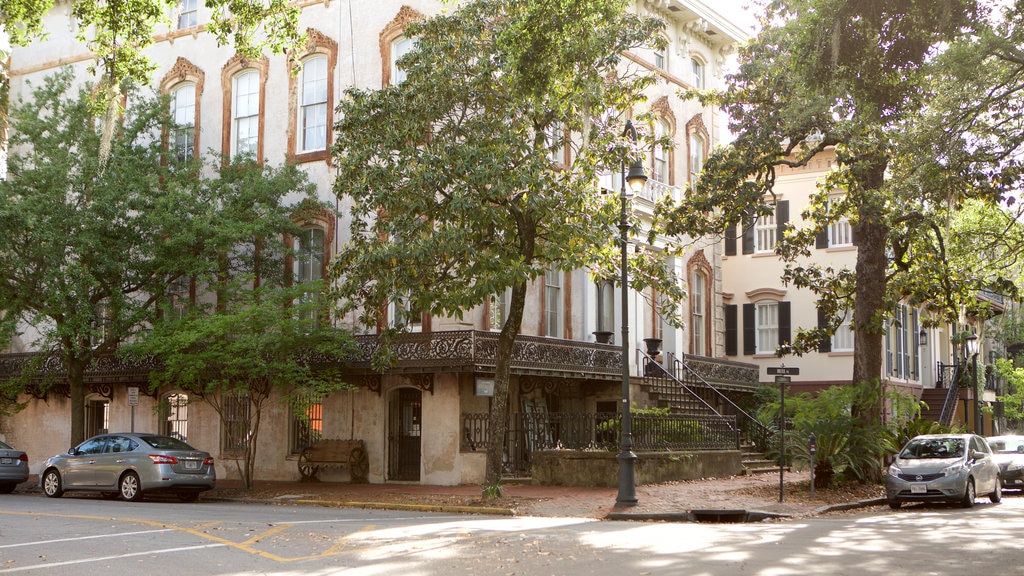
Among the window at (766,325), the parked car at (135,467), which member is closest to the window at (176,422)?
the parked car at (135,467)

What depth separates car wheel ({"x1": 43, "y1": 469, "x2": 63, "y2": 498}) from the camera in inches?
960

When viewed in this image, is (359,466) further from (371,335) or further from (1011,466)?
(1011,466)

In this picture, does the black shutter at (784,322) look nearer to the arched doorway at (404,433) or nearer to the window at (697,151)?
the window at (697,151)

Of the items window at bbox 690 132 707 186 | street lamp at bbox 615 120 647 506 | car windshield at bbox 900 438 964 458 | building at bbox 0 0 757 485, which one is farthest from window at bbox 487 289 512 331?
window at bbox 690 132 707 186

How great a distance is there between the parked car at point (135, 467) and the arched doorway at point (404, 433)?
4.88 m

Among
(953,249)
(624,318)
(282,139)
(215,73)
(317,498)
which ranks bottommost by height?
(317,498)

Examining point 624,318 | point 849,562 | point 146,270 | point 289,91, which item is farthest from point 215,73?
point 849,562

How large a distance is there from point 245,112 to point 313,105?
2.51 metres

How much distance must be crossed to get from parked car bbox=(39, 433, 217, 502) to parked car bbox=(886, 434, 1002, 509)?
13758 millimetres

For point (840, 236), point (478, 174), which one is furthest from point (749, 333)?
point (478, 174)

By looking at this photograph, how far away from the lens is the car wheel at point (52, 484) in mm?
24375

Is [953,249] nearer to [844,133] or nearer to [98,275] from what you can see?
[844,133]

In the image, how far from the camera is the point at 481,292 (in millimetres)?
18875

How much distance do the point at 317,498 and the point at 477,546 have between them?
33.7 feet
